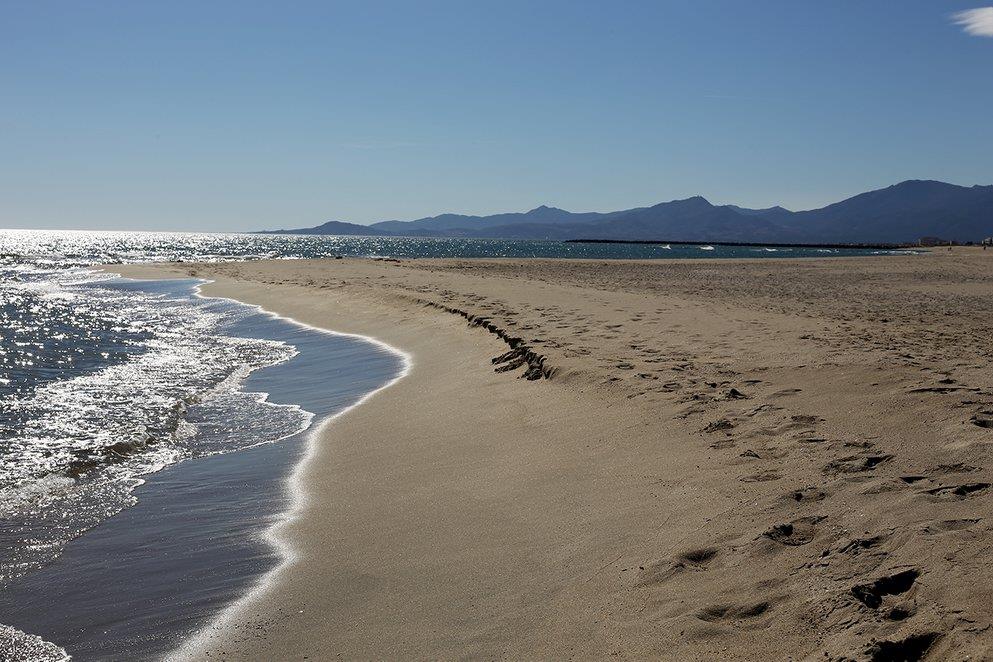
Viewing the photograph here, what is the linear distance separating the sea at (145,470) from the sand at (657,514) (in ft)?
1.42

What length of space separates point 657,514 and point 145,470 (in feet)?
17.8

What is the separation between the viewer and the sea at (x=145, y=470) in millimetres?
4570

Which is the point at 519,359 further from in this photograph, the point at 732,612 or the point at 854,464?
the point at 732,612

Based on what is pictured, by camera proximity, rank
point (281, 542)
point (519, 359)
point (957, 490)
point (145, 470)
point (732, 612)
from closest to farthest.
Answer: point (732, 612) → point (957, 490) → point (281, 542) → point (145, 470) → point (519, 359)

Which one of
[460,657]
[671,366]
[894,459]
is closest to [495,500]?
[460,657]

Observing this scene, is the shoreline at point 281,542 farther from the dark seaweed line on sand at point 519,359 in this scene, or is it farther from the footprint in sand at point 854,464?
the footprint in sand at point 854,464

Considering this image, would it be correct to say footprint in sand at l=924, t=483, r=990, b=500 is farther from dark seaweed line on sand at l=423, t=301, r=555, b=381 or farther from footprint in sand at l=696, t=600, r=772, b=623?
dark seaweed line on sand at l=423, t=301, r=555, b=381

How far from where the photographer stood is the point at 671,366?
31.0 feet

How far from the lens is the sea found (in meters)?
4.57

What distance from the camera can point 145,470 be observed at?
7820 mm

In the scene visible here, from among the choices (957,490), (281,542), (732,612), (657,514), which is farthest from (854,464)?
(281,542)

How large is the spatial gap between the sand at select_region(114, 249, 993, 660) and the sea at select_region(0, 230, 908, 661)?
432 mm

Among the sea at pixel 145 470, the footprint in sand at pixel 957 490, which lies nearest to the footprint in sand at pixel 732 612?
the footprint in sand at pixel 957 490

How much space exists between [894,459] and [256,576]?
169 inches
